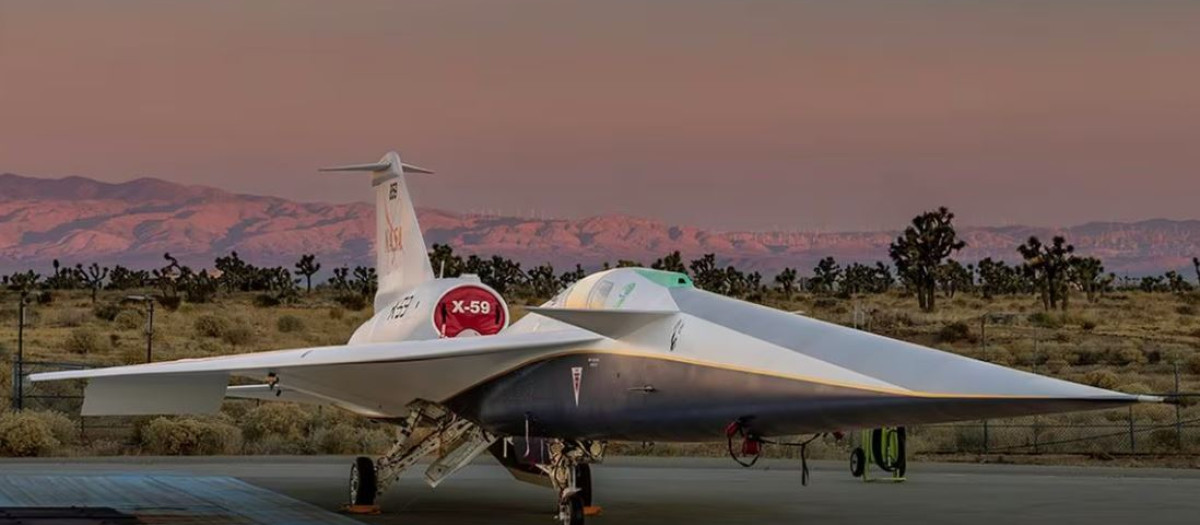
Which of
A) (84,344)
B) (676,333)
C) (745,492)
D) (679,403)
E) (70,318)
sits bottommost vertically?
(745,492)

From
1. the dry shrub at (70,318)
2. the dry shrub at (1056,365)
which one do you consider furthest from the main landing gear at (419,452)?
the dry shrub at (70,318)

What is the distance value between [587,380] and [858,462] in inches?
439

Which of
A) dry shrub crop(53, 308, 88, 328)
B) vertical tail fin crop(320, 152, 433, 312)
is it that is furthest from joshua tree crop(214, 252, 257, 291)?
vertical tail fin crop(320, 152, 433, 312)

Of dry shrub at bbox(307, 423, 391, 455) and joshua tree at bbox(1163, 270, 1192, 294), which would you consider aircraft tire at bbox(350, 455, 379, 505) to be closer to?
dry shrub at bbox(307, 423, 391, 455)

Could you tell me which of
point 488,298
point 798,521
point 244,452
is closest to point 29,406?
point 244,452

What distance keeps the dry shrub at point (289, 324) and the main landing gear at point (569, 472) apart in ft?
202

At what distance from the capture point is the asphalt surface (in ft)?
67.6

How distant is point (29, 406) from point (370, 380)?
26.8 metres

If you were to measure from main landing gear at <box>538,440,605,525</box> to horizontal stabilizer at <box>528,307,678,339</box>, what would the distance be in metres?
1.83

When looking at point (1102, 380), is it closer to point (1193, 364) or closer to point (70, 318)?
point (1193, 364)

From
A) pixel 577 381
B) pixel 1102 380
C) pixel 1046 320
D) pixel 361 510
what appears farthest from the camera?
pixel 1046 320

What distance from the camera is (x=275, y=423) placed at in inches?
1547

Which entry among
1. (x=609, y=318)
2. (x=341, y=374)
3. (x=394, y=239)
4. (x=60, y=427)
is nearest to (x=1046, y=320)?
(x=60, y=427)

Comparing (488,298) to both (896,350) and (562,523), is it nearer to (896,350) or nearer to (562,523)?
(562,523)
